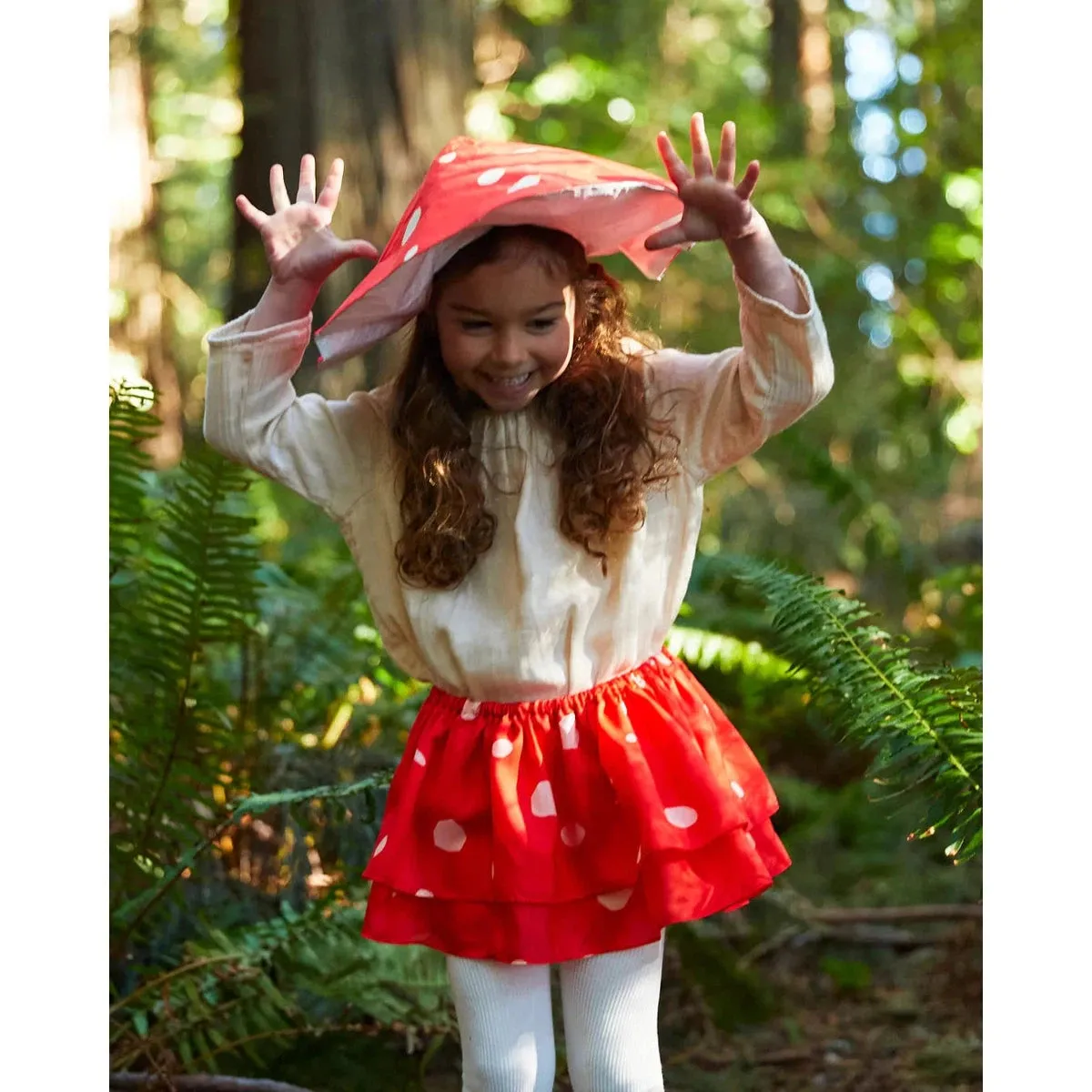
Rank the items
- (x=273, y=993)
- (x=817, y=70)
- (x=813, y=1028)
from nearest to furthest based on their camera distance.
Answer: (x=273, y=993)
(x=813, y=1028)
(x=817, y=70)

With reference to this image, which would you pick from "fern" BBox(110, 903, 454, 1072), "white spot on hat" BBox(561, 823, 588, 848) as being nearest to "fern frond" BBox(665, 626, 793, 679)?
"fern" BBox(110, 903, 454, 1072)

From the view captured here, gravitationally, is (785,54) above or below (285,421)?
above

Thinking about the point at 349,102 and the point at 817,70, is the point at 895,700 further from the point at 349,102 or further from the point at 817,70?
the point at 817,70

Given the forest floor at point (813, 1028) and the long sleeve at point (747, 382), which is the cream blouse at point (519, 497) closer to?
the long sleeve at point (747, 382)

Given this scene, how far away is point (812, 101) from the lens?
6.03 m

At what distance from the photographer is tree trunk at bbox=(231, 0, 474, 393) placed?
3.34 m

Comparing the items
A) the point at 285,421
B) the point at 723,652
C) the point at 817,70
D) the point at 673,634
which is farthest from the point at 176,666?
the point at 817,70

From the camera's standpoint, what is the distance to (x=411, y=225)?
1.65m

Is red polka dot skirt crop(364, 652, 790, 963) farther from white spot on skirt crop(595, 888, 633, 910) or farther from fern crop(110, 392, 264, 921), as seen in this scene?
fern crop(110, 392, 264, 921)

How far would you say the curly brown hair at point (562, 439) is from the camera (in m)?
1.71

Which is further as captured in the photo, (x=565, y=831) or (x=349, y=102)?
(x=349, y=102)

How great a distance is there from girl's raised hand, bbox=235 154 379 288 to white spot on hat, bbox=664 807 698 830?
81cm

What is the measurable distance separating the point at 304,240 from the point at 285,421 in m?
0.24

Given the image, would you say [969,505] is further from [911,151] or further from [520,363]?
[520,363]
